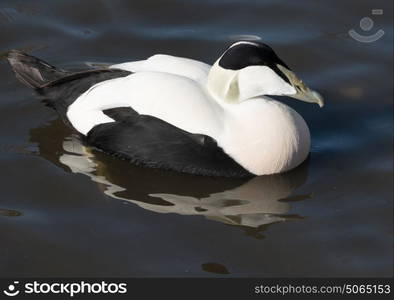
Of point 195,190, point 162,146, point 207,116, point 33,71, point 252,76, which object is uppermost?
point 33,71

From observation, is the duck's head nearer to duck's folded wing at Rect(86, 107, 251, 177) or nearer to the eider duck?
the eider duck

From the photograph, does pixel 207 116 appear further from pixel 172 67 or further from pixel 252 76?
pixel 172 67

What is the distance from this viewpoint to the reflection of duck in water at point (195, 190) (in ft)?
19.5

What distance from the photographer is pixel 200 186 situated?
6.15 m

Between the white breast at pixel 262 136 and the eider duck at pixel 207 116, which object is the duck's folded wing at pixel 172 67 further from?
the white breast at pixel 262 136

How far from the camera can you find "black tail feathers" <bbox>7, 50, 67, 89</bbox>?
6633 millimetres

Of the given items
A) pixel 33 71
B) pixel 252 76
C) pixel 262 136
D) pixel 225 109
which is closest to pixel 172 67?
pixel 225 109

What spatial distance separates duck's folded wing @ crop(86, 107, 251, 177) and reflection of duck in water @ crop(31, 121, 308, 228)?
0.08 meters

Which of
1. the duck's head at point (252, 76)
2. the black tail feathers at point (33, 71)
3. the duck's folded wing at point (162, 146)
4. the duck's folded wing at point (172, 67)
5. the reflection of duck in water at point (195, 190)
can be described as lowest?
the reflection of duck in water at point (195, 190)

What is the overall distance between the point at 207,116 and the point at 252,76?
0.38m

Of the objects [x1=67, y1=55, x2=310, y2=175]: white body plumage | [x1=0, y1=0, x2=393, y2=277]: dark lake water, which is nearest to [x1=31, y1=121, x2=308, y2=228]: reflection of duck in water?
[x1=0, y1=0, x2=393, y2=277]: dark lake water

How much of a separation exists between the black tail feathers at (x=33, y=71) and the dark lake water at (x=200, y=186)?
312 mm

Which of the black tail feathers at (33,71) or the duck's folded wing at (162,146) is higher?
the black tail feathers at (33,71)

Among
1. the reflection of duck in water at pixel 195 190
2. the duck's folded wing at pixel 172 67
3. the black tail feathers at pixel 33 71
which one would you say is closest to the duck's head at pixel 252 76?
the duck's folded wing at pixel 172 67
